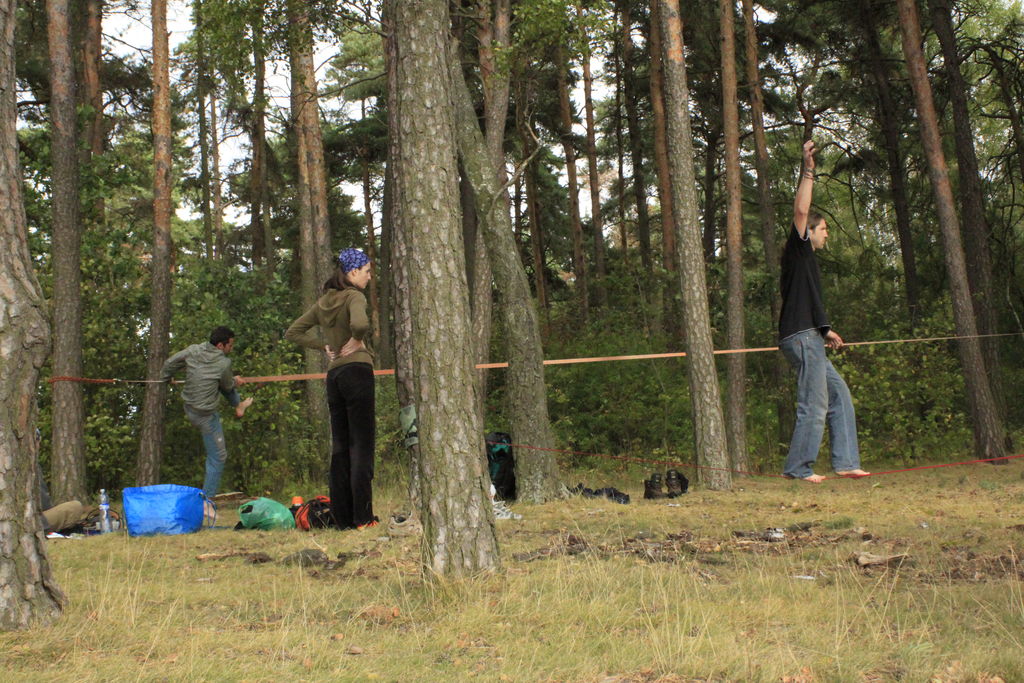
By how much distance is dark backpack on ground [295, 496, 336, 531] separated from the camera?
27.8ft

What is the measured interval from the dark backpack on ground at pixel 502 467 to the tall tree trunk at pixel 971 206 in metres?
9.62

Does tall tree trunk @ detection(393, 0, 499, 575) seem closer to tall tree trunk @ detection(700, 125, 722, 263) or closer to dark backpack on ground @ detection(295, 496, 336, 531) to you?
dark backpack on ground @ detection(295, 496, 336, 531)

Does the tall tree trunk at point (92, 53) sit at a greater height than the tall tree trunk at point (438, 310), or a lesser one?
greater

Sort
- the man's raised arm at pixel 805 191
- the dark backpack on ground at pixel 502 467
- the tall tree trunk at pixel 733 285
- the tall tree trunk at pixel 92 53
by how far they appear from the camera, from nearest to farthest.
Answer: the man's raised arm at pixel 805 191 → the dark backpack on ground at pixel 502 467 → the tall tree trunk at pixel 733 285 → the tall tree trunk at pixel 92 53

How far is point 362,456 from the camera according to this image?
7820mm

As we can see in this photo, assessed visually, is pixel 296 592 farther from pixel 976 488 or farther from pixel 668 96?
pixel 976 488

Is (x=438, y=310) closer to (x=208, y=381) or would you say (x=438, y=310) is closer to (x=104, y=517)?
(x=104, y=517)

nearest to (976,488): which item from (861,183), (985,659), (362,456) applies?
(362,456)

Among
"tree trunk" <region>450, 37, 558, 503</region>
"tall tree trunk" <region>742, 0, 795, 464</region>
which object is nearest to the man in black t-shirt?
"tree trunk" <region>450, 37, 558, 503</region>

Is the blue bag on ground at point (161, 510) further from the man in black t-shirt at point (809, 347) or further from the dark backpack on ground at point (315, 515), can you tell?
the man in black t-shirt at point (809, 347)

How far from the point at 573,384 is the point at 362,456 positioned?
1169cm

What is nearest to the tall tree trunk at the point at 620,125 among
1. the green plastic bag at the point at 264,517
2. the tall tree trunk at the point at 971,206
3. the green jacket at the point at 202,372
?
the tall tree trunk at the point at 971,206

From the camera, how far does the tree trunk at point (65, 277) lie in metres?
11.0

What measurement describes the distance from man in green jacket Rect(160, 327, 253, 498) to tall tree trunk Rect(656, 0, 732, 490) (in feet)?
18.6
